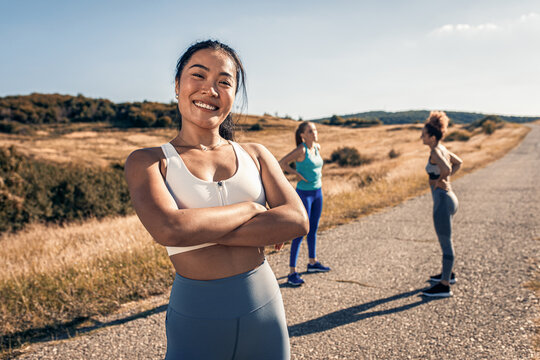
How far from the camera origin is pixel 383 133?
5831 centimetres

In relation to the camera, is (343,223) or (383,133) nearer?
(343,223)

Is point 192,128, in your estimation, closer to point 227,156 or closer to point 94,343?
point 227,156

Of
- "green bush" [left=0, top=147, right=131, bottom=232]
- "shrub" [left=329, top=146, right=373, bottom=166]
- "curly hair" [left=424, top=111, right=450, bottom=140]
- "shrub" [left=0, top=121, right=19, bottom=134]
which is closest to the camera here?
"curly hair" [left=424, top=111, right=450, bottom=140]

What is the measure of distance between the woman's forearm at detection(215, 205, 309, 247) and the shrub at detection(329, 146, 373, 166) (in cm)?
3019

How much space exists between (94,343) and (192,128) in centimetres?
290

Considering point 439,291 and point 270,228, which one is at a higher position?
point 270,228

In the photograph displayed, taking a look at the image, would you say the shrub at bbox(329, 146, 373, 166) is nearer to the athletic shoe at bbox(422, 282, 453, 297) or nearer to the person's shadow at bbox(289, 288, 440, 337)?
the athletic shoe at bbox(422, 282, 453, 297)

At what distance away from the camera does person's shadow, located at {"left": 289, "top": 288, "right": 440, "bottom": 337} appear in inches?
143

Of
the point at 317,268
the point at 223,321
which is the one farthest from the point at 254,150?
the point at 317,268

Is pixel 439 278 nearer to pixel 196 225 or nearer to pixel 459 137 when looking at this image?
pixel 196 225

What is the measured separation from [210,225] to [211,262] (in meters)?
0.17

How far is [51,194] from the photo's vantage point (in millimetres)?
11656

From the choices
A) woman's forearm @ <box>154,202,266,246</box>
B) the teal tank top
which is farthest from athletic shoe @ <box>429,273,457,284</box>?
woman's forearm @ <box>154,202,266,246</box>

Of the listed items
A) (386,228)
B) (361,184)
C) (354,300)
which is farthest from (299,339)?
(361,184)
